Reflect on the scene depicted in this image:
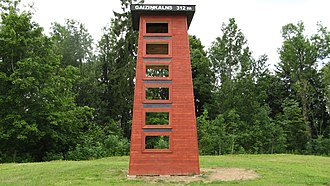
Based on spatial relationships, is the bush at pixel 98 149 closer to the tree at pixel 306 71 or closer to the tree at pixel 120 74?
the tree at pixel 120 74

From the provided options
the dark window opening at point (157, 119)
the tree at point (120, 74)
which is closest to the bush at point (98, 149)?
the dark window opening at point (157, 119)

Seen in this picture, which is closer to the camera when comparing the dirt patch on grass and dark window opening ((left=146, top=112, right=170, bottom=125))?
the dirt patch on grass

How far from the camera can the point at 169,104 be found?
14.1m

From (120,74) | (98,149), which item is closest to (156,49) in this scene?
(98,149)

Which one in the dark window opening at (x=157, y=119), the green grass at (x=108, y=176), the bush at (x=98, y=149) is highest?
the dark window opening at (x=157, y=119)

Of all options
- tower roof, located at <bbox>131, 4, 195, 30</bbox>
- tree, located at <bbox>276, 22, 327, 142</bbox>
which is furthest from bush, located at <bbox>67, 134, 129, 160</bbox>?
tree, located at <bbox>276, 22, 327, 142</bbox>

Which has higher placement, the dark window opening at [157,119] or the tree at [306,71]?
the tree at [306,71]

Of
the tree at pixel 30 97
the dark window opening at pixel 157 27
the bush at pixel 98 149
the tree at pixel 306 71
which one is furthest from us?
the tree at pixel 306 71

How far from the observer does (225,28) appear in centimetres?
3547

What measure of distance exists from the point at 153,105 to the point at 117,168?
144 inches

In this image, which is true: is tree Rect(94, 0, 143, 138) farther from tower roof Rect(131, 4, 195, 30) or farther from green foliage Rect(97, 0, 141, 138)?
tower roof Rect(131, 4, 195, 30)

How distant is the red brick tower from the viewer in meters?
13.8

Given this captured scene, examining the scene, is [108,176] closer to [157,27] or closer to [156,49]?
[156,49]

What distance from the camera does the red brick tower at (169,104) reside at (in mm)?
13836
